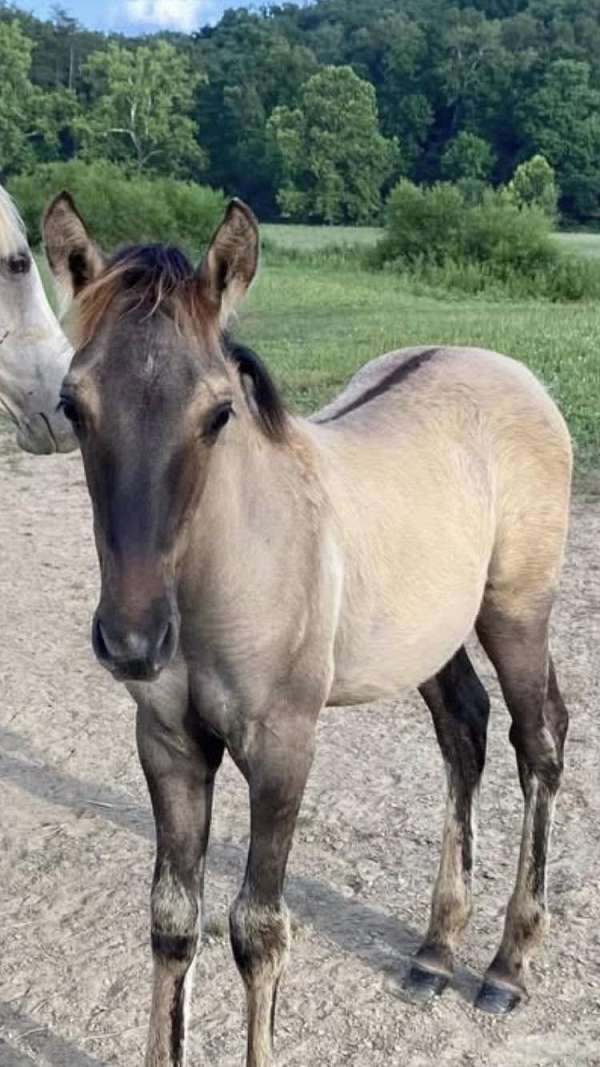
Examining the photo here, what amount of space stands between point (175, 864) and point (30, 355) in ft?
8.19

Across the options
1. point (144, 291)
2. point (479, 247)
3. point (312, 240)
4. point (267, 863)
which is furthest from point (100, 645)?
point (312, 240)

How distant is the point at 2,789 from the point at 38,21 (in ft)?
298

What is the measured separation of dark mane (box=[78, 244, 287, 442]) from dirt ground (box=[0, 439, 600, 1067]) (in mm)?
1768

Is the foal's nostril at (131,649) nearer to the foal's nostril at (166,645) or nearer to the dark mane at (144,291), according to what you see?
the foal's nostril at (166,645)

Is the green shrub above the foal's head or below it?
below

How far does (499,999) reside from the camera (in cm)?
311

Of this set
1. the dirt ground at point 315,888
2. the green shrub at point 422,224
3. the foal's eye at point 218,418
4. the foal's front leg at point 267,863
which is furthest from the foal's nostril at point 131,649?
the green shrub at point 422,224

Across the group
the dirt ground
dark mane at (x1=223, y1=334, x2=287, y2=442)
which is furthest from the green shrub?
dark mane at (x1=223, y1=334, x2=287, y2=442)

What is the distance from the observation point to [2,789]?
4391mm

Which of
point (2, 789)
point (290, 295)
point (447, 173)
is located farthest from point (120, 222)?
point (447, 173)

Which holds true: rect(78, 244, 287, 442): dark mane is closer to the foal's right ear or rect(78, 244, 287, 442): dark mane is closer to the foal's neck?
the foal's right ear

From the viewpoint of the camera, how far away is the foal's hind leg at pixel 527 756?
10.6ft

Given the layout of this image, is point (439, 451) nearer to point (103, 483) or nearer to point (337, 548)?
point (337, 548)

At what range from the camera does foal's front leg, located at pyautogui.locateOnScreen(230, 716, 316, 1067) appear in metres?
2.53
